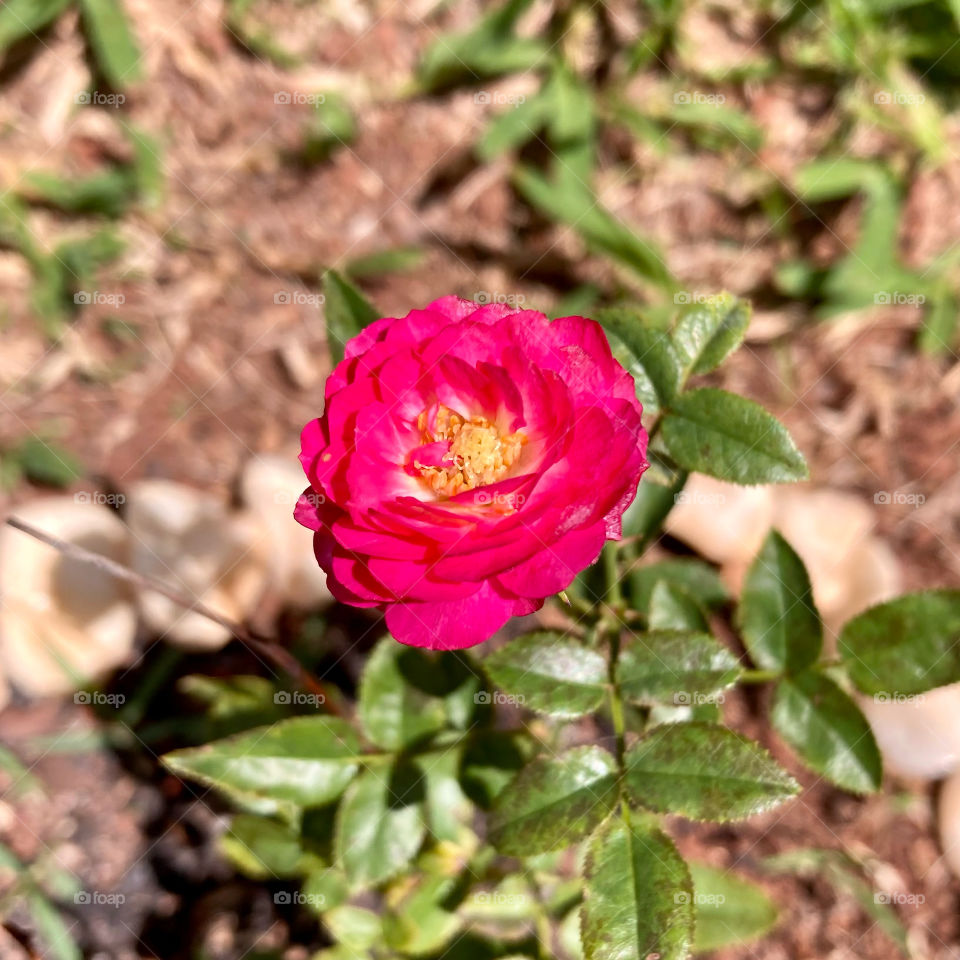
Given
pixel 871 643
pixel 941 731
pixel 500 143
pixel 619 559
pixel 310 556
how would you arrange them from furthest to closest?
pixel 500 143 → pixel 310 556 → pixel 941 731 → pixel 619 559 → pixel 871 643

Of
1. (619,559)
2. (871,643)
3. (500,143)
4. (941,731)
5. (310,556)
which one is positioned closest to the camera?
(871,643)

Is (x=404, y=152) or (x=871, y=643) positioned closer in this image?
(x=871, y=643)

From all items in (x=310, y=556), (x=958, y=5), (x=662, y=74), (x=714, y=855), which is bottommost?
(x=714, y=855)

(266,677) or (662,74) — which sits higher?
(662,74)

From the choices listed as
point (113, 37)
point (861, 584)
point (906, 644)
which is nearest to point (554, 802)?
point (906, 644)

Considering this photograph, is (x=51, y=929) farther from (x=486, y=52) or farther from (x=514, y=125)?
(x=486, y=52)

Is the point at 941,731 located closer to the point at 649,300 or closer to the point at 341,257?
the point at 649,300

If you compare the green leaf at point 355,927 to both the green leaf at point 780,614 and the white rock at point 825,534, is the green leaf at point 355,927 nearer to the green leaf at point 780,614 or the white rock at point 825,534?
the green leaf at point 780,614

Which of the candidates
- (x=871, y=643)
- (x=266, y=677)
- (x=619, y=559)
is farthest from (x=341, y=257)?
(x=871, y=643)
